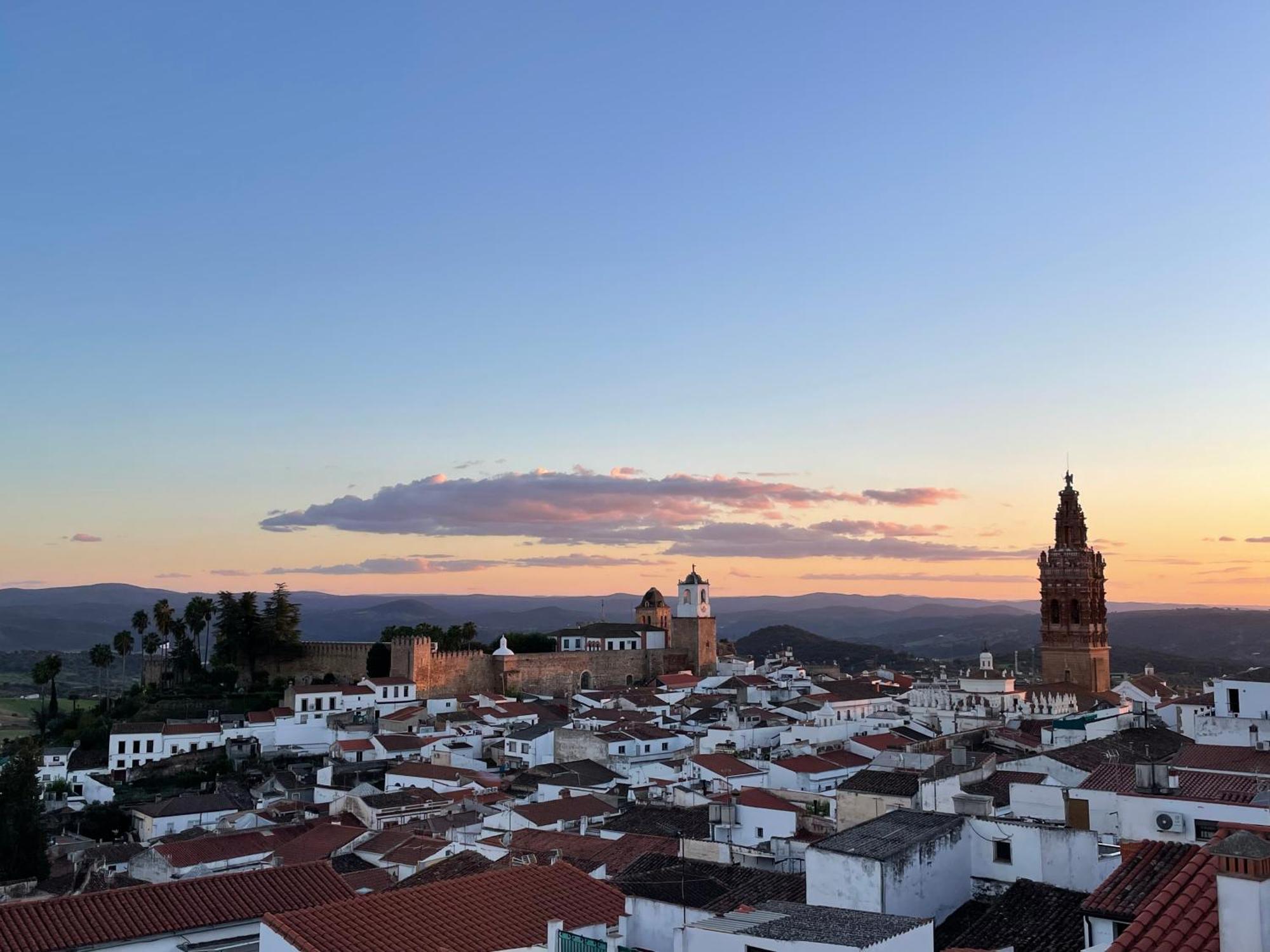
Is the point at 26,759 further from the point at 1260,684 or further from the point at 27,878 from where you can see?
the point at 1260,684

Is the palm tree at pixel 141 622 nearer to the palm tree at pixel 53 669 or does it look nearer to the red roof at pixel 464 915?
the palm tree at pixel 53 669

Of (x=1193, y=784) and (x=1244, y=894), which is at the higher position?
(x=1244, y=894)

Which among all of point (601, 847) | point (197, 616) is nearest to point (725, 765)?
point (601, 847)

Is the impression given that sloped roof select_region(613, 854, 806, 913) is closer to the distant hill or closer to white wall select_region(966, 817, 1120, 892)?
white wall select_region(966, 817, 1120, 892)

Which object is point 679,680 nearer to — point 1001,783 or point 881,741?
point 881,741

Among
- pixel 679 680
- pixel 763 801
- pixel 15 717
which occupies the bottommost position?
pixel 15 717
